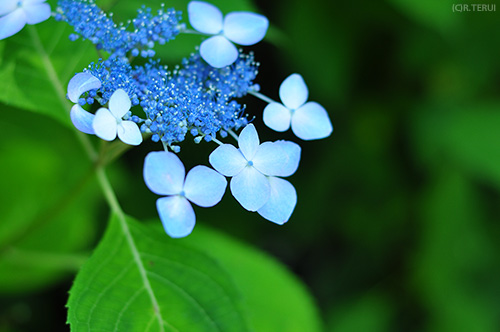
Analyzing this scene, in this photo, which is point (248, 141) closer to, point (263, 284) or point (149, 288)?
point (149, 288)

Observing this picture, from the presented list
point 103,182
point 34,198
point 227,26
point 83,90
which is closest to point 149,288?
point 103,182

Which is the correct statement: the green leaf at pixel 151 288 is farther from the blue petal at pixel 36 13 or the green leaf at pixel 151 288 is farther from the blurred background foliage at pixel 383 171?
the blurred background foliage at pixel 383 171

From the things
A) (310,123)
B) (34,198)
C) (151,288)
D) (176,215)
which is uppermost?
(310,123)

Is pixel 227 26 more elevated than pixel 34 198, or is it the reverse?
pixel 227 26

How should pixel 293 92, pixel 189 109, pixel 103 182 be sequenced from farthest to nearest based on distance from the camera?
pixel 103 182, pixel 293 92, pixel 189 109

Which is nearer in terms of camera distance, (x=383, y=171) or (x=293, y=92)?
(x=293, y=92)

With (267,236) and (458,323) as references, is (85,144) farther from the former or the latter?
(458,323)

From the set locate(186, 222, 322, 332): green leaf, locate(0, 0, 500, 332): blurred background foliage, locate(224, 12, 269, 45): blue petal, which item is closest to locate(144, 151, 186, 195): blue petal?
locate(224, 12, 269, 45): blue petal

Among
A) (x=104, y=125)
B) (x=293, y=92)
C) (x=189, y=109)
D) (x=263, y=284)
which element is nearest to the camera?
(x=104, y=125)

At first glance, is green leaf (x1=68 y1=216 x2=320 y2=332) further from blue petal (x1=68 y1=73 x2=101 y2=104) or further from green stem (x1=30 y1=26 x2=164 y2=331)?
blue petal (x1=68 y1=73 x2=101 y2=104)
